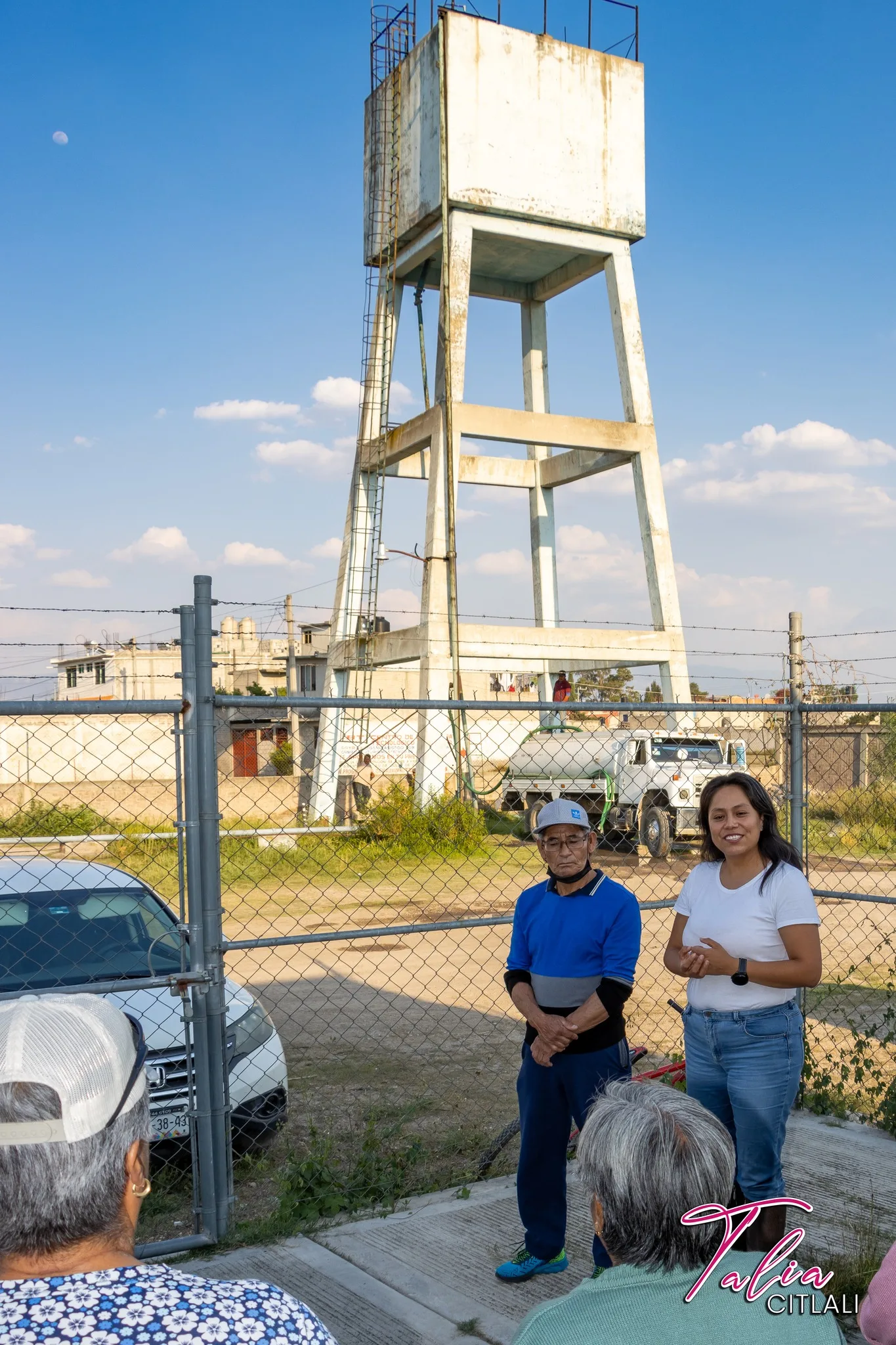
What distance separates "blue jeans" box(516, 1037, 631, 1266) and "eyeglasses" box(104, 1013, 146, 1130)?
2.28 m

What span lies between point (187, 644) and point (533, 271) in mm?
18991

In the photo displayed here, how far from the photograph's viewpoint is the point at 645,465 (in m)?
19.8

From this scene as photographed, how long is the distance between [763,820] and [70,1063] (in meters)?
2.62

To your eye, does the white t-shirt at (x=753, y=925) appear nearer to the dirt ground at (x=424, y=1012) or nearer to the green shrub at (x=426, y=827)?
the dirt ground at (x=424, y=1012)

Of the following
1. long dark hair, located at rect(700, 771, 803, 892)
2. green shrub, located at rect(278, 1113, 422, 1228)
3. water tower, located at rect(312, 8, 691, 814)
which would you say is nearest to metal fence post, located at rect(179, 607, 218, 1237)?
green shrub, located at rect(278, 1113, 422, 1228)

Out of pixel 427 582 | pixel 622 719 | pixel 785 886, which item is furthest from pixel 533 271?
pixel 785 886

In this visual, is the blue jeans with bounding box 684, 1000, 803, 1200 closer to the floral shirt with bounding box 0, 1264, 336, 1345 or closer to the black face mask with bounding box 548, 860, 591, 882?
the black face mask with bounding box 548, 860, 591, 882

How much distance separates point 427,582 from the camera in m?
19.2

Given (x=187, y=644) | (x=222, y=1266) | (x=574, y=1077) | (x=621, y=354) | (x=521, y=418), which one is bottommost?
(x=222, y=1266)

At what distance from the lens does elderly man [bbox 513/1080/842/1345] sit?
6.13ft

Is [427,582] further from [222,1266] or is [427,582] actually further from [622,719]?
[222,1266]

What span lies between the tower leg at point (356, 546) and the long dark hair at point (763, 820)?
55.1 ft

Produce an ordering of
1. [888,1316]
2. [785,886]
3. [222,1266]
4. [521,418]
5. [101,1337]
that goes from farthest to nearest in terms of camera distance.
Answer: [521,418] < [222,1266] < [785,886] < [888,1316] < [101,1337]

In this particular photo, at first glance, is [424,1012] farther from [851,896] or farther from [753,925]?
[753,925]
